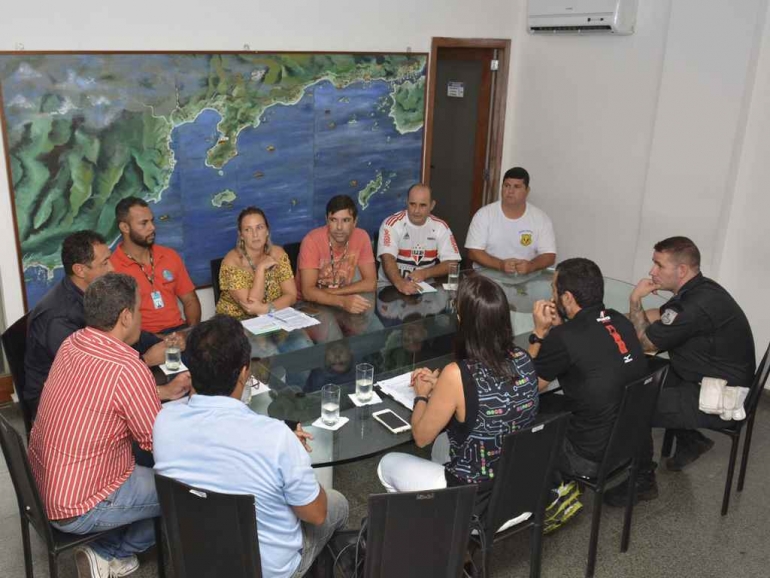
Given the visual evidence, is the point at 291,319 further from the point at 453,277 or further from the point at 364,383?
the point at 453,277

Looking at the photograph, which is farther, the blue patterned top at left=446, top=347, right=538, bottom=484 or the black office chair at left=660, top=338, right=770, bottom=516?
the black office chair at left=660, top=338, right=770, bottom=516

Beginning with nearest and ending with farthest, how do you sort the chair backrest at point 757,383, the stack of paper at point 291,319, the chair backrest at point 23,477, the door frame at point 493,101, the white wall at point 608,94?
the chair backrest at point 23,477 < the chair backrest at point 757,383 < the stack of paper at point 291,319 < the white wall at point 608,94 < the door frame at point 493,101

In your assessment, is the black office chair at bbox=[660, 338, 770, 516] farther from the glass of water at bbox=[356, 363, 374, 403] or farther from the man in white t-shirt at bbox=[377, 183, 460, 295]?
the man in white t-shirt at bbox=[377, 183, 460, 295]

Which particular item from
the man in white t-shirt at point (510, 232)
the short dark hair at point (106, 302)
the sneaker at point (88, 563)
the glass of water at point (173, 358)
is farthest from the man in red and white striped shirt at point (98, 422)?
the man in white t-shirt at point (510, 232)

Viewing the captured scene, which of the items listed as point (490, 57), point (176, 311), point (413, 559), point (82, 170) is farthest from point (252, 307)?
point (490, 57)

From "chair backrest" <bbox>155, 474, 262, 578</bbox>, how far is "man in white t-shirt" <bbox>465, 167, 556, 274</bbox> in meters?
3.21

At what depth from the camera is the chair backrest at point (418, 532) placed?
2055 millimetres

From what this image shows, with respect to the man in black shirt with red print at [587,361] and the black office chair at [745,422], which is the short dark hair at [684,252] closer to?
the black office chair at [745,422]

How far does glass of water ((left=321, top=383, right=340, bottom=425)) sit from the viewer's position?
108 inches

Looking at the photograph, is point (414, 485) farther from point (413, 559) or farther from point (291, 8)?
point (291, 8)

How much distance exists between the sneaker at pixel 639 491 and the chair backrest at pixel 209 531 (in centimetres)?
206

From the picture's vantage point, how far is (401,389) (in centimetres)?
301

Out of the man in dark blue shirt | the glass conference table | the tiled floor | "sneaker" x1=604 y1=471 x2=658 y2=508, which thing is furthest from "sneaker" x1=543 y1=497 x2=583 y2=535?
the man in dark blue shirt

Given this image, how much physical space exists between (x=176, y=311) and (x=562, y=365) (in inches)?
87.1
